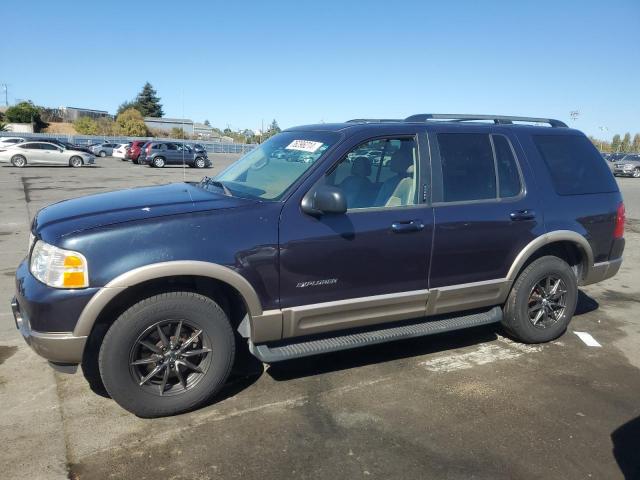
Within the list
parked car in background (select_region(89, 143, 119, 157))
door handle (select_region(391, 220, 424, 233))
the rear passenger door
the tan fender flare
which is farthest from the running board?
parked car in background (select_region(89, 143, 119, 157))

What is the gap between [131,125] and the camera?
75625mm

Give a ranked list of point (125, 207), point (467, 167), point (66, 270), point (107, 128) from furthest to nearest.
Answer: point (107, 128), point (467, 167), point (125, 207), point (66, 270)

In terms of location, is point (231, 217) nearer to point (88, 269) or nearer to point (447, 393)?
point (88, 269)

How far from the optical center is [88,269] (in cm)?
300

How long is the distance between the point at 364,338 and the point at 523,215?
177cm

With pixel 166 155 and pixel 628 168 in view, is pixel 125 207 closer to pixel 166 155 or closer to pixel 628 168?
pixel 166 155

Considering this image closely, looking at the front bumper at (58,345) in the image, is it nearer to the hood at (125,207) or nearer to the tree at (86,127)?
the hood at (125,207)

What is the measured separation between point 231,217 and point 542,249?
116 inches

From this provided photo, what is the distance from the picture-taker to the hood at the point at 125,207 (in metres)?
3.19

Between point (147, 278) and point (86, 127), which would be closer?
point (147, 278)

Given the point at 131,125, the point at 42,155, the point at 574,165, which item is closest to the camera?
the point at 574,165

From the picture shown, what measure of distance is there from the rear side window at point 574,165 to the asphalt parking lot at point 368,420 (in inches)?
58.8

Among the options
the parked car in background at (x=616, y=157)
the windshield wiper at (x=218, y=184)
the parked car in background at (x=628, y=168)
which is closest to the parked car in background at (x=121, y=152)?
the parked car in background at (x=628, y=168)

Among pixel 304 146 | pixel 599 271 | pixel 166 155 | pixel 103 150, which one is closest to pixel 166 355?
pixel 304 146
